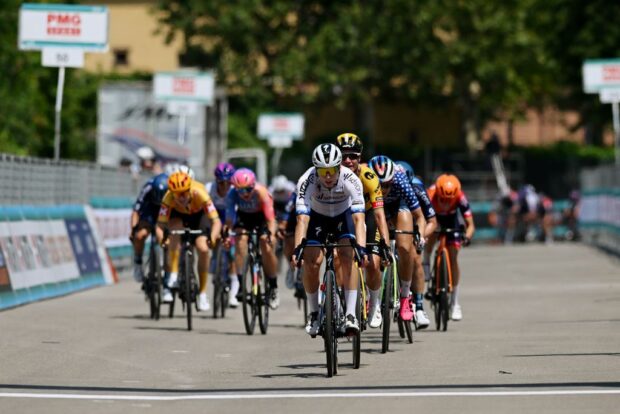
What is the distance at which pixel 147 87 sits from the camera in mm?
42844

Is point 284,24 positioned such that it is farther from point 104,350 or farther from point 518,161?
point 104,350

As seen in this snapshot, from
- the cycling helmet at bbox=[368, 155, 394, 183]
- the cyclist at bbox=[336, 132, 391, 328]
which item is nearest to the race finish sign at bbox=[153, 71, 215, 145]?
the cycling helmet at bbox=[368, 155, 394, 183]

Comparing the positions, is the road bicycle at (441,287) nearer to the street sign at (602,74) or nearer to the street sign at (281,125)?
the street sign at (602,74)

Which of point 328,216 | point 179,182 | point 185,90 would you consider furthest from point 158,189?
point 185,90

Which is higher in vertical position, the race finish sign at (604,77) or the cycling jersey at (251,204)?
the race finish sign at (604,77)

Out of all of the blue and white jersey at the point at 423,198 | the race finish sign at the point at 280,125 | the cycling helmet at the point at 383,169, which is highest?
the race finish sign at the point at 280,125

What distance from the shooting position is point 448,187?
18.5 m

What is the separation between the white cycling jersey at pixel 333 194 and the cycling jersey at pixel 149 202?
684 centimetres

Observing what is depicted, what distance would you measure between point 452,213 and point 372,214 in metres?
3.56

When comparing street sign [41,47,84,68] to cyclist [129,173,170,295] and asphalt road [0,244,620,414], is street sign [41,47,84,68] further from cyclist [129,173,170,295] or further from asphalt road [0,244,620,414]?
cyclist [129,173,170,295]

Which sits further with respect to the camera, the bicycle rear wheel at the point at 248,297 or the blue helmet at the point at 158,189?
the blue helmet at the point at 158,189

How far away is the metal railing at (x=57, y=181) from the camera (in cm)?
2180

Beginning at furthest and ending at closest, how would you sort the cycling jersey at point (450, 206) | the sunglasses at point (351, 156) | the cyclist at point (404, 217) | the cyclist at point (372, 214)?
the cycling jersey at point (450, 206)
the cyclist at point (404, 217)
the sunglasses at point (351, 156)
the cyclist at point (372, 214)

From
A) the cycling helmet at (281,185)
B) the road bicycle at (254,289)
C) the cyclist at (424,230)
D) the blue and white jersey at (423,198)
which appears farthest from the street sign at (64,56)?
the blue and white jersey at (423,198)
